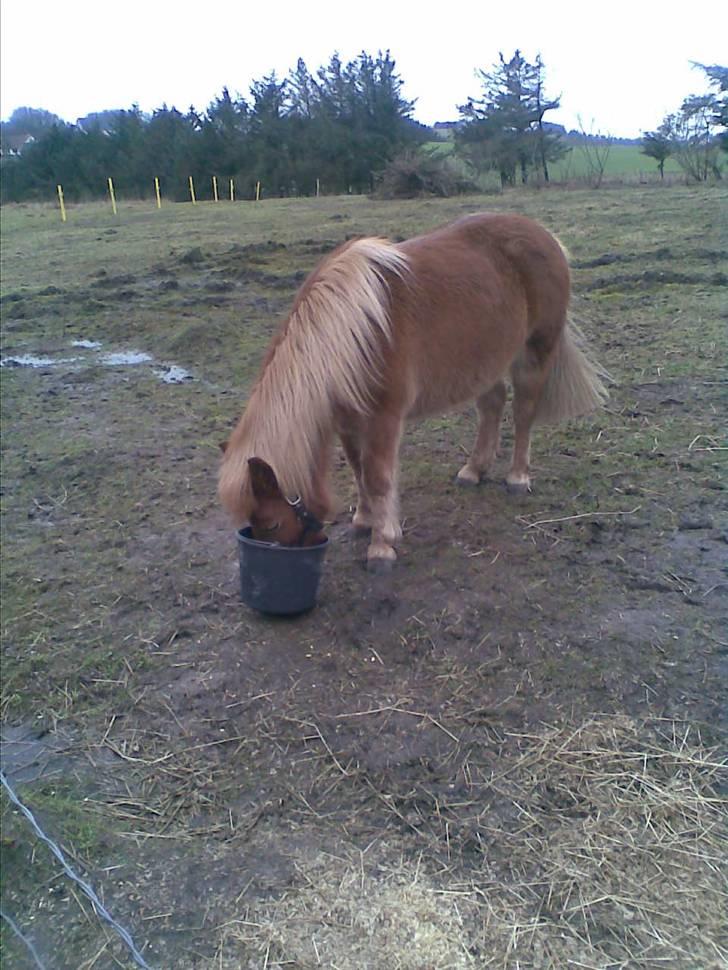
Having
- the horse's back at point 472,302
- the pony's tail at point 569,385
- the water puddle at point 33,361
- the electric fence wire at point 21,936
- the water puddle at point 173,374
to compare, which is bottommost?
the electric fence wire at point 21,936

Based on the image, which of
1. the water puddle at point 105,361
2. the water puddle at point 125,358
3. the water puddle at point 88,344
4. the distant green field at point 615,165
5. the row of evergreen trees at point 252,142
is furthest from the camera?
the row of evergreen trees at point 252,142

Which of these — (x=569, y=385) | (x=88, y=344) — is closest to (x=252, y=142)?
(x=88, y=344)

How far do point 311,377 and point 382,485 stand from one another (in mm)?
640

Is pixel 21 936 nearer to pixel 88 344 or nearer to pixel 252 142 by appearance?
pixel 88 344

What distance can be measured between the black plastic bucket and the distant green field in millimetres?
14249

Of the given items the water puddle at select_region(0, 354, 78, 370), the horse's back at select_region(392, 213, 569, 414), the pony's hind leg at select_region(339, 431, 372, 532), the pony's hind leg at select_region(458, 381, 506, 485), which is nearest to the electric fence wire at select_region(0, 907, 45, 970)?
the pony's hind leg at select_region(339, 431, 372, 532)

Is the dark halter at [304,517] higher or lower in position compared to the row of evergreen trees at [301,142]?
lower

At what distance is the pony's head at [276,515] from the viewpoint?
2.72 meters

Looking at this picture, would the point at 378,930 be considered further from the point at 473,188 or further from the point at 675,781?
the point at 473,188

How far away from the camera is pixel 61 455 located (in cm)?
489

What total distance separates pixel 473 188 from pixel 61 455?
16733 mm

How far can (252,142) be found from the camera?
3180cm

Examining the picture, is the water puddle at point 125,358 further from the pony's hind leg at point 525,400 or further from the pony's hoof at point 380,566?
the pony's hoof at point 380,566

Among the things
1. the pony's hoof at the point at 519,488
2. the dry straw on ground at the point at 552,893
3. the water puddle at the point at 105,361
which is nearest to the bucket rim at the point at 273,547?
the dry straw on ground at the point at 552,893
